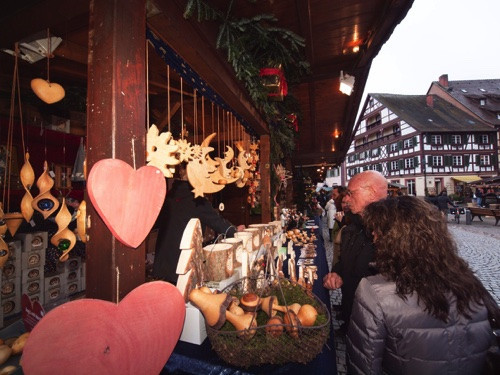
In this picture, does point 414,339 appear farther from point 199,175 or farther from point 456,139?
point 456,139

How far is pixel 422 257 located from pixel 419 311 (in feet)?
0.96

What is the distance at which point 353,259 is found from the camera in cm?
237

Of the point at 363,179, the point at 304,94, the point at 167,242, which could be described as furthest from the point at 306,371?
the point at 304,94

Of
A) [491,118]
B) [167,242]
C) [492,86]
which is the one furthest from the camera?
[492,86]

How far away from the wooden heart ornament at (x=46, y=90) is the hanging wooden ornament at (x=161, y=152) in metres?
0.61

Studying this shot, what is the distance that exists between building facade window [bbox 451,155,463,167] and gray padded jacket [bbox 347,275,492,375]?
39.1m

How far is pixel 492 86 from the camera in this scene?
40.0 metres

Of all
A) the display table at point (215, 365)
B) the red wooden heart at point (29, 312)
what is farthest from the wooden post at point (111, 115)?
the red wooden heart at point (29, 312)

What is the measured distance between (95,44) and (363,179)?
2463mm

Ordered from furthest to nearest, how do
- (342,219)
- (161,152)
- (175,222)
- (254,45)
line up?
1. (342,219)
2. (254,45)
3. (175,222)
4. (161,152)

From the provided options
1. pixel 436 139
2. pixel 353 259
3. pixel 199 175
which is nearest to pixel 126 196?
pixel 199 175

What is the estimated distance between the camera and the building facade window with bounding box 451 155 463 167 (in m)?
31.3

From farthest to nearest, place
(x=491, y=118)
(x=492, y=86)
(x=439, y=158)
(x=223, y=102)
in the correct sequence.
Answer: (x=492, y=86), (x=491, y=118), (x=439, y=158), (x=223, y=102)

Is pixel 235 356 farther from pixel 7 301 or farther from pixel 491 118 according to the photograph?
pixel 491 118
